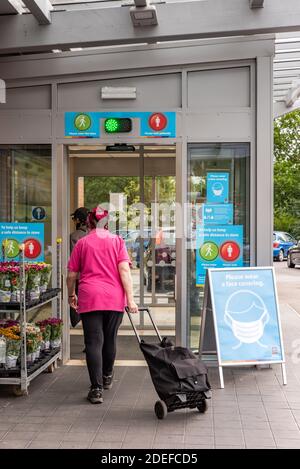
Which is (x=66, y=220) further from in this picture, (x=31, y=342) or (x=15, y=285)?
(x=31, y=342)

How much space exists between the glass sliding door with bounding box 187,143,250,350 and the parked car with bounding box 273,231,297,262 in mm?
22348

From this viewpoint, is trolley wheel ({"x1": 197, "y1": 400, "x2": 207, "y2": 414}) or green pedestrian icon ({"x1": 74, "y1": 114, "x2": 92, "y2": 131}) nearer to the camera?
trolley wheel ({"x1": 197, "y1": 400, "x2": 207, "y2": 414})

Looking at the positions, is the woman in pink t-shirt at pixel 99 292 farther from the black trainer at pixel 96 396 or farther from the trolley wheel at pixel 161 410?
the trolley wheel at pixel 161 410

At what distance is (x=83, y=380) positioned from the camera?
6.21 meters

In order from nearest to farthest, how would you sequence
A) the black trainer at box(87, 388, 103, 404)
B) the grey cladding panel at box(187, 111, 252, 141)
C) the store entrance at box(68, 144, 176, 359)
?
the black trainer at box(87, 388, 103, 404) < the grey cladding panel at box(187, 111, 252, 141) < the store entrance at box(68, 144, 176, 359)

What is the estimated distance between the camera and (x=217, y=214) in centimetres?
683

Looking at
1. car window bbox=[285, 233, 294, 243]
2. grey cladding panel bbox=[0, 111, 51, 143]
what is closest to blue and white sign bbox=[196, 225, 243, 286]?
grey cladding panel bbox=[0, 111, 51, 143]

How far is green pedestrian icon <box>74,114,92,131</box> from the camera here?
682cm

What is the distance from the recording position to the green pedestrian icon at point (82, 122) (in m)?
6.82

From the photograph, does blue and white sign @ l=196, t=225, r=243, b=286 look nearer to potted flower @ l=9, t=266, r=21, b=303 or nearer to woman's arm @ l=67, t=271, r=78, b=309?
woman's arm @ l=67, t=271, r=78, b=309

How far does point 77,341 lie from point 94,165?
277 cm

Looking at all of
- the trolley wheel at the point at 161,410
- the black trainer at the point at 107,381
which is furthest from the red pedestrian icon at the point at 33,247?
the trolley wheel at the point at 161,410

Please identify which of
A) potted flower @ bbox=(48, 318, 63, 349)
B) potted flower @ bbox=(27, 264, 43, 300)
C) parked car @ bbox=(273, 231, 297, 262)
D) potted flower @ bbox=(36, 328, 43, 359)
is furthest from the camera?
parked car @ bbox=(273, 231, 297, 262)

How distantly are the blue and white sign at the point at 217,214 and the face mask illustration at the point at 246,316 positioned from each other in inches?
36.4
